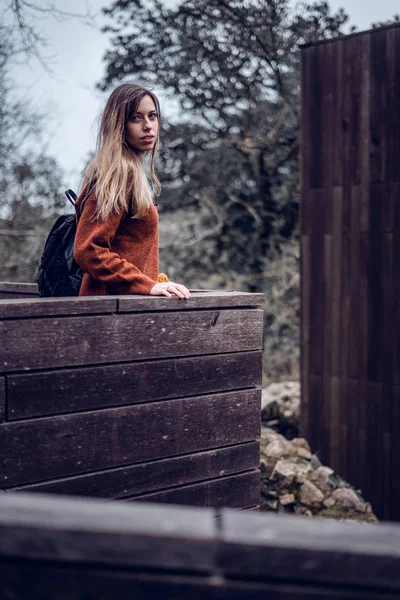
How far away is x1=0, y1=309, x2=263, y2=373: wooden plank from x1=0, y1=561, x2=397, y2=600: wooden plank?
1.32 m

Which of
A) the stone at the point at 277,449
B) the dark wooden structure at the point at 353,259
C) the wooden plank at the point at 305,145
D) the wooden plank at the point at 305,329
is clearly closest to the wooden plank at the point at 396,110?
the dark wooden structure at the point at 353,259

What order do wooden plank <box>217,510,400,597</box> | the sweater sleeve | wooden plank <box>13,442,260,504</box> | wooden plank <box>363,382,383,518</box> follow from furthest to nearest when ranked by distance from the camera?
wooden plank <box>363,382,383,518</box>, the sweater sleeve, wooden plank <box>13,442,260,504</box>, wooden plank <box>217,510,400,597</box>

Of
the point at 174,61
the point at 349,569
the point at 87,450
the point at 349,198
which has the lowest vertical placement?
the point at 87,450

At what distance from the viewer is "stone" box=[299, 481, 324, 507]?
14.8 ft

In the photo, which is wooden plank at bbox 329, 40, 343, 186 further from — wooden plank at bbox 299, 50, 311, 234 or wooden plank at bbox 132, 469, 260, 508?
wooden plank at bbox 132, 469, 260, 508

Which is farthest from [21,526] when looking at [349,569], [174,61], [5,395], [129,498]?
[174,61]

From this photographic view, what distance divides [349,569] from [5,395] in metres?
1.55

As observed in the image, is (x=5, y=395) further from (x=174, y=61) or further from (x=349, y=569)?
(x=174, y=61)

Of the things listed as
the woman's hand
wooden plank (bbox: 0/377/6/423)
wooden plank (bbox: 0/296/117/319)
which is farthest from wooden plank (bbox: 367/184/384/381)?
wooden plank (bbox: 0/377/6/423)

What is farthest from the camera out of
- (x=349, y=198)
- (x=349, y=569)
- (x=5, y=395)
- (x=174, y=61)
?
(x=174, y=61)

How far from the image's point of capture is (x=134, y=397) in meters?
2.51

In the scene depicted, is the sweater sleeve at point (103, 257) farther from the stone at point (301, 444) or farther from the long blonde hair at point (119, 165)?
the stone at point (301, 444)

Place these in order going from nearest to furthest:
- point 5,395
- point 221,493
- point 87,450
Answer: point 5,395, point 87,450, point 221,493

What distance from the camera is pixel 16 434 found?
2.21 metres
